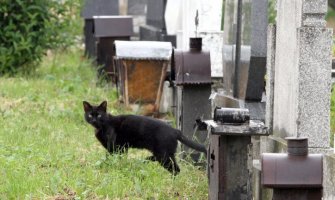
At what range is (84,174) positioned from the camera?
9.11 m

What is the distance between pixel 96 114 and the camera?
1062 centimetres

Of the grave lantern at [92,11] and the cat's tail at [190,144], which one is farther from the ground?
the grave lantern at [92,11]

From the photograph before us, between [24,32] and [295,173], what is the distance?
11.3 metres

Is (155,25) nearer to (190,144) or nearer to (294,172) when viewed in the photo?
(190,144)

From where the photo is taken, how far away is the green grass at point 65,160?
27.8 feet

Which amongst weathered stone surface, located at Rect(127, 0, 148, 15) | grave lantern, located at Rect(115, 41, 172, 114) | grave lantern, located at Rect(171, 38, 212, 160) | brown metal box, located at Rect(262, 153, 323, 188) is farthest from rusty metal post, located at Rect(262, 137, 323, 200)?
weathered stone surface, located at Rect(127, 0, 148, 15)

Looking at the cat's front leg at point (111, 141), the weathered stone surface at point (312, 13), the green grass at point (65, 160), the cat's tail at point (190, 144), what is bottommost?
the green grass at point (65, 160)

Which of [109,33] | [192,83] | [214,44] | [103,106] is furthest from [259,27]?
[109,33]

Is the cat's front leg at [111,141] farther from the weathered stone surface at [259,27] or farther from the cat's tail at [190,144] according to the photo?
the weathered stone surface at [259,27]

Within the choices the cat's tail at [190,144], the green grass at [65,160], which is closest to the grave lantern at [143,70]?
the green grass at [65,160]

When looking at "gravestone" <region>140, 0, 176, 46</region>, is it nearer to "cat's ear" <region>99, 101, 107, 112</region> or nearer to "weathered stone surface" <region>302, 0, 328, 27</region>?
"cat's ear" <region>99, 101, 107, 112</region>

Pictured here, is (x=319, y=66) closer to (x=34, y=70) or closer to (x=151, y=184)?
(x=151, y=184)

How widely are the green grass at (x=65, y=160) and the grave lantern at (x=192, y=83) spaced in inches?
21.2

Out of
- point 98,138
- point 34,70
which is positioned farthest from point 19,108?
point 34,70
